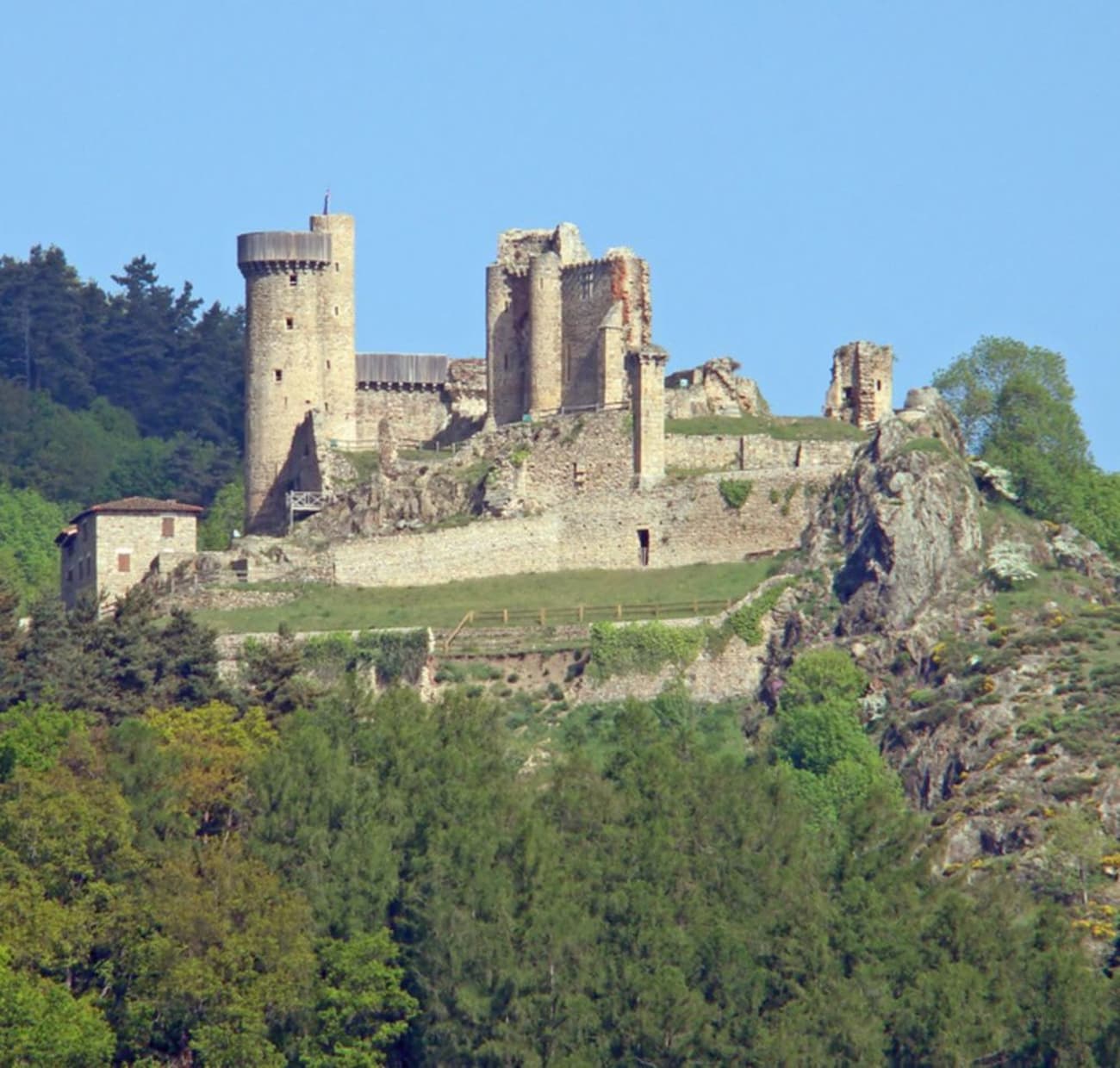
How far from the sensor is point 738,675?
89.1 metres

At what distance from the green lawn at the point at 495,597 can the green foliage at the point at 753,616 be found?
1.03 meters

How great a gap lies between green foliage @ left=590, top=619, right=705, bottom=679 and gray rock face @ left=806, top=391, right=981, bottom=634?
354cm

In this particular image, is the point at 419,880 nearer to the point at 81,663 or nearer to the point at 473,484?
the point at 81,663

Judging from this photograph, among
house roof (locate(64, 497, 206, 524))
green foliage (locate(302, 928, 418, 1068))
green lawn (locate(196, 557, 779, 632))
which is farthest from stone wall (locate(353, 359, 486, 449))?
green foliage (locate(302, 928, 418, 1068))

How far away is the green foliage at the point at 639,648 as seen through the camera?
8862 centimetres

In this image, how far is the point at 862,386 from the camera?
329 feet

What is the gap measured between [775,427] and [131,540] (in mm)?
15748

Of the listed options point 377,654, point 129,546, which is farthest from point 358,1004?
point 129,546

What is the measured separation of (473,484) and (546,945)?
24196mm

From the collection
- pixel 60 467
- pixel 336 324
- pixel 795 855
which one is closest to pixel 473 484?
pixel 336 324

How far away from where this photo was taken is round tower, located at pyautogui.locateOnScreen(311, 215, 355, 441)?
10356 cm

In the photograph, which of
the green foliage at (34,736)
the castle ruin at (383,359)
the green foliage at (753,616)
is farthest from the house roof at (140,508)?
the green foliage at (753,616)

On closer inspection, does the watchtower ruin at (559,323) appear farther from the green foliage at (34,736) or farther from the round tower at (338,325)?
the green foliage at (34,736)

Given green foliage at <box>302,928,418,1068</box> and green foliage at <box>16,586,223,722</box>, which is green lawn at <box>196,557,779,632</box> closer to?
green foliage at <box>16,586,223,722</box>
